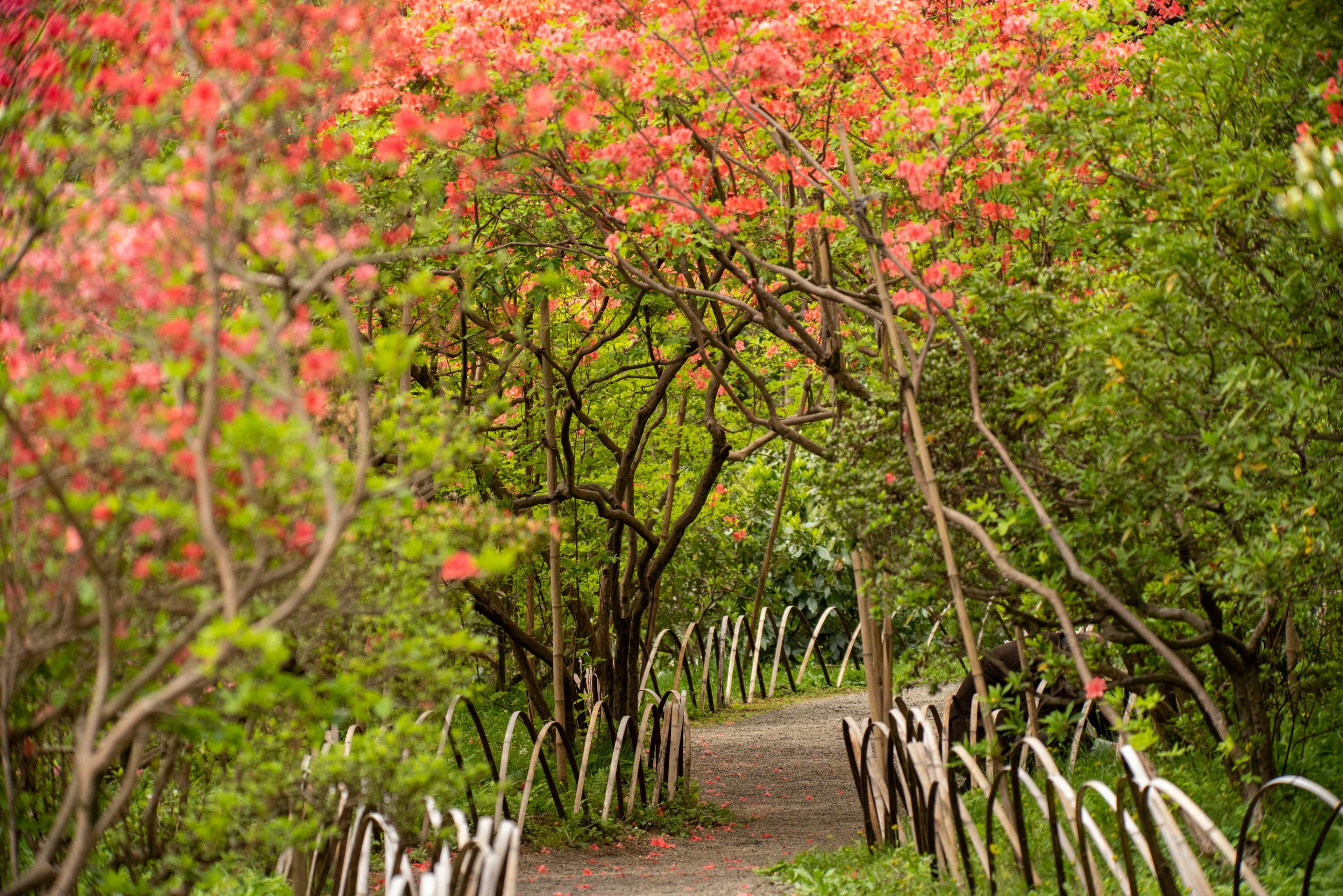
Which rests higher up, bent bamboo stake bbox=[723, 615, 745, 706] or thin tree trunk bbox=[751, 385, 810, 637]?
thin tree trunk bbox=[751, 385, 810, 637]

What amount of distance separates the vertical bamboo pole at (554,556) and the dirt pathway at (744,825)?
0.85 meters

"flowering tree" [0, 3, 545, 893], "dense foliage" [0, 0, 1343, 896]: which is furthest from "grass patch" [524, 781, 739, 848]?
"flowering tree" [0, 3, 545, 893]

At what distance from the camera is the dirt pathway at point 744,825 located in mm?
5520

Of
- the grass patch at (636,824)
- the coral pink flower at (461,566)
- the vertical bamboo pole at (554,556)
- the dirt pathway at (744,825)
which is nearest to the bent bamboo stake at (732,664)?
the dirt pathway at (744,825)

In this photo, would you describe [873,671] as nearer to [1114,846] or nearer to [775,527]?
[1114,846]

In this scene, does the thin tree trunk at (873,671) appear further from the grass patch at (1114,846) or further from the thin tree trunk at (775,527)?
the thin tree trunk at (775,527)

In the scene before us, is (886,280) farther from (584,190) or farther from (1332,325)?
(1332,325)

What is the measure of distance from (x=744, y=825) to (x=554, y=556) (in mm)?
1907

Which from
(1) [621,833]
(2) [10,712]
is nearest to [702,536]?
(1) [621,833]

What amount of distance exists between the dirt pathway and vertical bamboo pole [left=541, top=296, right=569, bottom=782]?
854 millimetres

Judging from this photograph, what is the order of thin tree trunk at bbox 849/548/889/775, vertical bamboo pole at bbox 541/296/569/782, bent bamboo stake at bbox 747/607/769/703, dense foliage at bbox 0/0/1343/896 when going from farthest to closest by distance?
bent bamboo stake at bbox 747/607/769/703 → vertical bamboo pole at bbox 541/296/569/782 → thin tree trunk at bbox 849/548/889/775 → dense foliage at bbox 0/0/1343/896

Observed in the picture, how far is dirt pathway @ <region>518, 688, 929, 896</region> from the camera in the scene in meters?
5.52

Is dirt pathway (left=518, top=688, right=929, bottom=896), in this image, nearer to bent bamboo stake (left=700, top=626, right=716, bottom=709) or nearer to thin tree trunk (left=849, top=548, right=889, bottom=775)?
bent bamboo stake (left=700, top=626, right=716, bottom=709)

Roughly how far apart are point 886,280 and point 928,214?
804 millimetres
